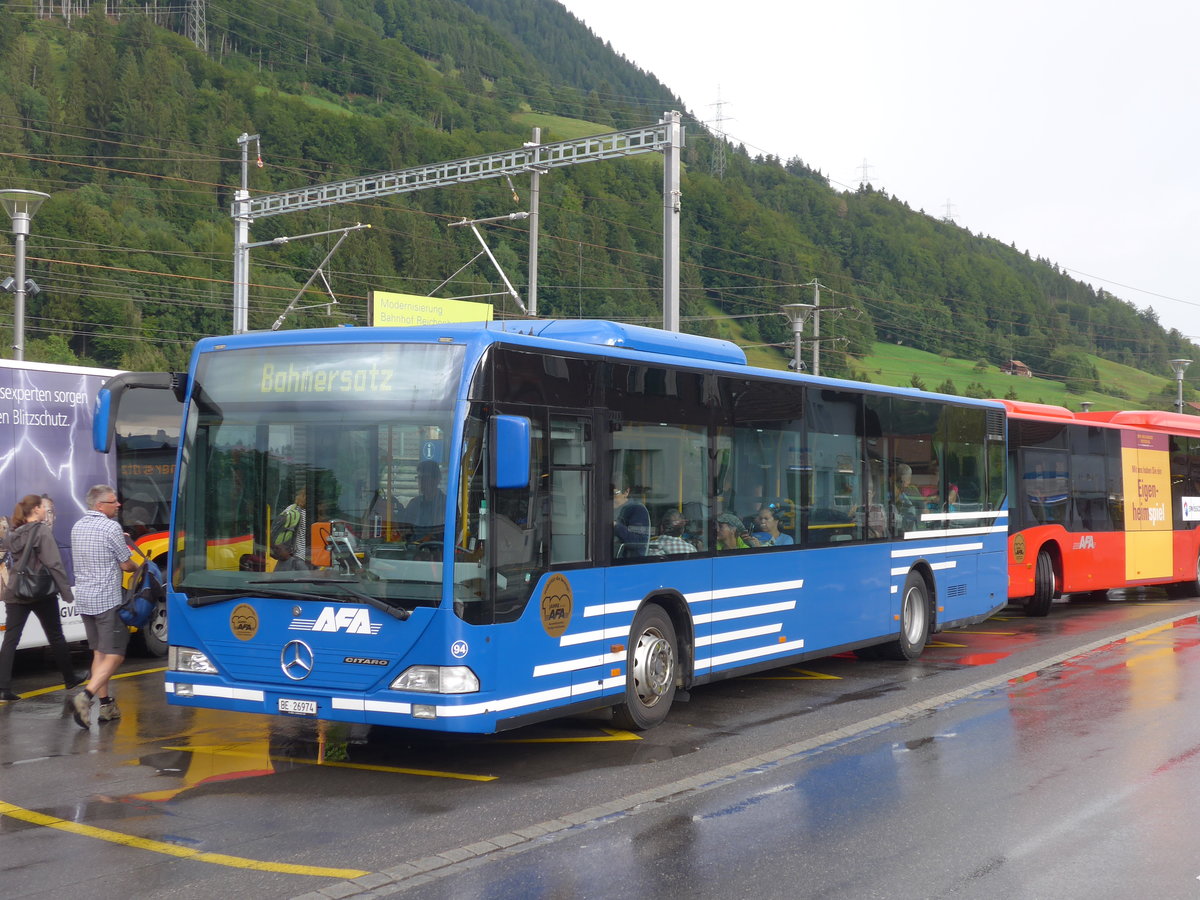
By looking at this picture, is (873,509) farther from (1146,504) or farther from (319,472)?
(1146,504)

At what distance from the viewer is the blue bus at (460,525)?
302 inches

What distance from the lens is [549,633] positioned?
8.26 meters

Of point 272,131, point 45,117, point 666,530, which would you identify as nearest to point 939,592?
point 666,530

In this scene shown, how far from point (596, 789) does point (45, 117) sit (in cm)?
8876

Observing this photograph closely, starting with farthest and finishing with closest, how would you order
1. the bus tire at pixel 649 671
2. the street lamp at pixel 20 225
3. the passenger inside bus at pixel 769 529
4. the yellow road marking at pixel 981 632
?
the street lamp at pixel 20 225, the yellow road marking at pixel 981 632, the passenger inside bus at pixel 769 529, the bus tire at pixel 649 671

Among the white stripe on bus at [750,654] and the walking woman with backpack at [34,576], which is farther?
the walking woman with backpack at [34,576]

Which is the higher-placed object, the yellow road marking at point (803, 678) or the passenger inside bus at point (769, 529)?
the passenger inside bus at point (769, 529)

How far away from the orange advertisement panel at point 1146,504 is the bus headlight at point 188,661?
16.7m

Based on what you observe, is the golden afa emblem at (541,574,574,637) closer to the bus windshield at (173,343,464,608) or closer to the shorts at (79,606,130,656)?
the bus windshield at (173,343,464,608)

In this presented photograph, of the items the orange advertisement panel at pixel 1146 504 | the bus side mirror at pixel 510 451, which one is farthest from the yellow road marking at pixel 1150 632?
the bus side mirror at pixel 510 451

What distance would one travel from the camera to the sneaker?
30.6ft

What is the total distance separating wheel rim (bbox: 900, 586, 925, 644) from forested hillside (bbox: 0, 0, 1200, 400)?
121 ft

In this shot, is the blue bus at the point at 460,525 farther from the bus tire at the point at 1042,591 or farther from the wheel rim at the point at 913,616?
the bus tire at the point at 1042,591

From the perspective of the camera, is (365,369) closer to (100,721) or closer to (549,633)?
(549,633)
